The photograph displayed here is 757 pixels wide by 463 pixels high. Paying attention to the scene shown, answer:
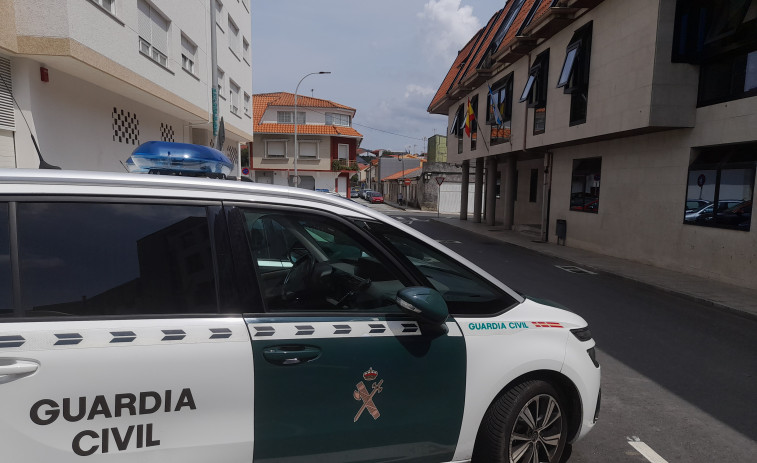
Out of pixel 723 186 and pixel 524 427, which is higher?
pixel 723 186

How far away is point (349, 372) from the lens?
7.00ft

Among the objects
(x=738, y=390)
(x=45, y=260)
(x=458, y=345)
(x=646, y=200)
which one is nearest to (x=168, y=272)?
(x=45, y=260)

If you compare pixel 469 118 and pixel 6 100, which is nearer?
pixel 6 100

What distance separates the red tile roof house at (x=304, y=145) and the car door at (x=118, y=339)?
41.5 metres

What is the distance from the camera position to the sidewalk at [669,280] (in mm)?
8008

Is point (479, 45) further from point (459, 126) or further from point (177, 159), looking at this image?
point (177, 159)

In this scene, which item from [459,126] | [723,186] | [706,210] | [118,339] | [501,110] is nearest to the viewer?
[118,339]

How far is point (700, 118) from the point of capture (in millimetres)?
10539

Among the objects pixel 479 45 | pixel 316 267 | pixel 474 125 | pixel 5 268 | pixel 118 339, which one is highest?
pixel 479 45

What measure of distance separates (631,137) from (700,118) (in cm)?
257

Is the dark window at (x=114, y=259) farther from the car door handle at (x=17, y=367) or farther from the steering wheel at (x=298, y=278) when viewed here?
the steering wheel at (x=298, y=278)

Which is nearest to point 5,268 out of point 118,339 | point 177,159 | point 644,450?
point 118,339

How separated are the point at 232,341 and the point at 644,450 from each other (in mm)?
3046

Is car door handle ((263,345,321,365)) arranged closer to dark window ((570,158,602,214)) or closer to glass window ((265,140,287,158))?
dark window ((570,158,602,214))
